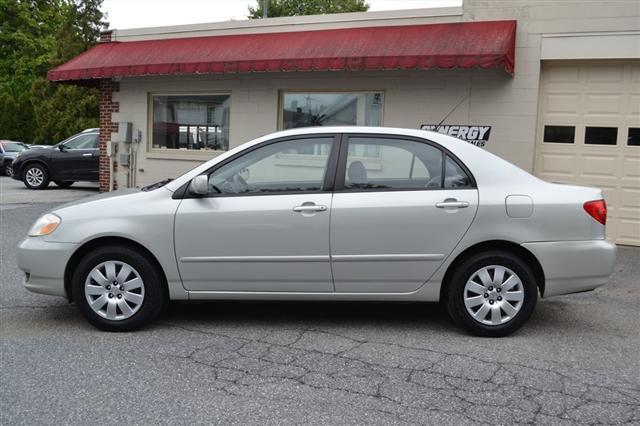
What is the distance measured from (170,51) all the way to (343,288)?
801 cm

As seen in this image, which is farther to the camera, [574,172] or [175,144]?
[175,144]

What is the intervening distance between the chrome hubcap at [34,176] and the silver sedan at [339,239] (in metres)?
13.1

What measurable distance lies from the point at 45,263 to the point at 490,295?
3446 millimetres

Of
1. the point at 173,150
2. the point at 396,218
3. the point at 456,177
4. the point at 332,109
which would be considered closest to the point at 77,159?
the point at 173,150

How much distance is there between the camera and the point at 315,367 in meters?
4.19

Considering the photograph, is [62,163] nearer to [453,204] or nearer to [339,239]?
[339,239]

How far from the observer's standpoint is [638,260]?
8.28m

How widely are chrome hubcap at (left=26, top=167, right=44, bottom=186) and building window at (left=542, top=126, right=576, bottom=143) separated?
1318 centimetres

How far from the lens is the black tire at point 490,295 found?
4719mm

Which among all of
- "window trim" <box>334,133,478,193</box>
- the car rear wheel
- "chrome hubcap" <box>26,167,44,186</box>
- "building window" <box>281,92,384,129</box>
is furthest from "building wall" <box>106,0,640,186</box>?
the car rear wheel

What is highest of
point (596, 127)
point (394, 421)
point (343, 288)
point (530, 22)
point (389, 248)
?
point (530, 22)

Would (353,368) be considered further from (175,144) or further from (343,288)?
(175,144)

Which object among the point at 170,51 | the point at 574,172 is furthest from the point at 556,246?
the point at 170,51

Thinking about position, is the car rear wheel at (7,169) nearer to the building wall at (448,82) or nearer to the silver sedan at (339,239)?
the building wall at (448,82)
